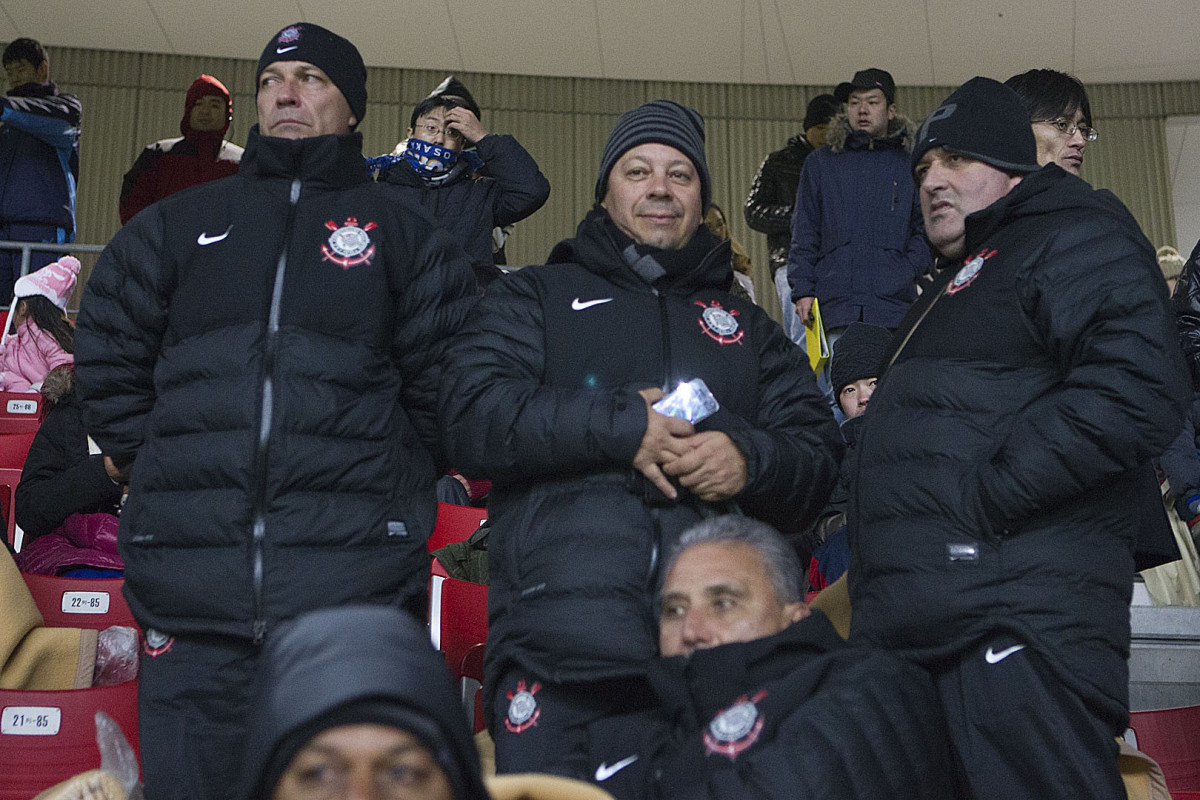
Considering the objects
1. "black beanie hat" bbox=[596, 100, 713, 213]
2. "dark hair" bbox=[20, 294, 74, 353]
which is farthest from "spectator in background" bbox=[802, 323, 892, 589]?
"dark hair" bbox=[20, 294, 74, 353]

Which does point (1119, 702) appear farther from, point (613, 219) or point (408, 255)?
point (408, 255)

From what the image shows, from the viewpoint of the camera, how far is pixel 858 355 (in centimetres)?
480

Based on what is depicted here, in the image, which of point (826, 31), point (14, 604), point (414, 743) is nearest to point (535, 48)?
point (826, 31)

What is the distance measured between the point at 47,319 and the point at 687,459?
200 inches

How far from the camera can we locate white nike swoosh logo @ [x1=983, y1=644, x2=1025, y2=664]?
2.21m

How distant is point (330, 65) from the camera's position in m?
2.93

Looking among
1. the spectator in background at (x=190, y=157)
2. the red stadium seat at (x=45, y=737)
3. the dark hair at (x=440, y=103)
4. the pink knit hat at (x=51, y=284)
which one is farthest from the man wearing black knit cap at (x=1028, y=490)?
the pink knit hat at (x=51, y=284)

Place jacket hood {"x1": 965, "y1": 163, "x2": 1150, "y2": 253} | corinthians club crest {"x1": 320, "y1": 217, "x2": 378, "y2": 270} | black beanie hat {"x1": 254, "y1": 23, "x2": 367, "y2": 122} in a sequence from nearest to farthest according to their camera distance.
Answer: jacket hood {"x1": 965, "y1": 163, "x2": 1150, "y2": 253}, corinthians club crest {"x1": 320, "y1": 217, "x2": 378, "y2": 270}, black beanie hat {"x1": 254, "y1": 23, "x2": 367, "y2": 122}

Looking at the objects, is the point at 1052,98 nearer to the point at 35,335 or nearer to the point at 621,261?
the point at 621,261

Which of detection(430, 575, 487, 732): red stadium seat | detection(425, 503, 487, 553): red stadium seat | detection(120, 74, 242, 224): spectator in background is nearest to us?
detection(430, 575, 487, 732): red stadium seat

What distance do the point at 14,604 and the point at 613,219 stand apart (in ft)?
5.78

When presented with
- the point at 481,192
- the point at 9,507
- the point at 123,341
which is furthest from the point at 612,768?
the point at 9,507

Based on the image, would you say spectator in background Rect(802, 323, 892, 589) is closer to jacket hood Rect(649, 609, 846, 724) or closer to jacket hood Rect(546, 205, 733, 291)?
jacket hood Rect(546, 205, 733, 291)

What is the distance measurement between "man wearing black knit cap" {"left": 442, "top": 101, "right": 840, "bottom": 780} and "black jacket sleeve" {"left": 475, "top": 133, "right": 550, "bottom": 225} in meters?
2.33
